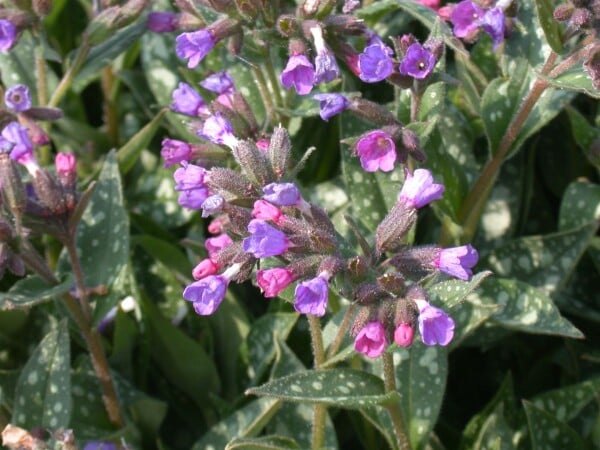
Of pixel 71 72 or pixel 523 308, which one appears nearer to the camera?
pixel 523 308

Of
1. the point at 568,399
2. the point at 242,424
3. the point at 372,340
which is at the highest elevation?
the point at 372,340

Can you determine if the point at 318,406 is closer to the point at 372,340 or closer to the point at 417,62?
the point at 372,340

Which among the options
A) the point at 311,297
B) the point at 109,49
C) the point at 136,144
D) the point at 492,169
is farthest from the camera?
the point at 109,49

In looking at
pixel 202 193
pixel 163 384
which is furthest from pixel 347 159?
pixel 163 384

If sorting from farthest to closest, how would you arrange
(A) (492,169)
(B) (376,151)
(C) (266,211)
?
(A) (492,169) < (B) (376,151) < (C) (266,211)

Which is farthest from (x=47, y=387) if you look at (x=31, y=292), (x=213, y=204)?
(x=213, y=204)

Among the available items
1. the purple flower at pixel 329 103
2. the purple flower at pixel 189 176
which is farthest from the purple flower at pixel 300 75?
the purple flower at pixel 189 176

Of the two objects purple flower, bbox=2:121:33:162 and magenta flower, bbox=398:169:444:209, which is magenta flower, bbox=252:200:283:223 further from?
purple flower, bbox=2:121:33:162
